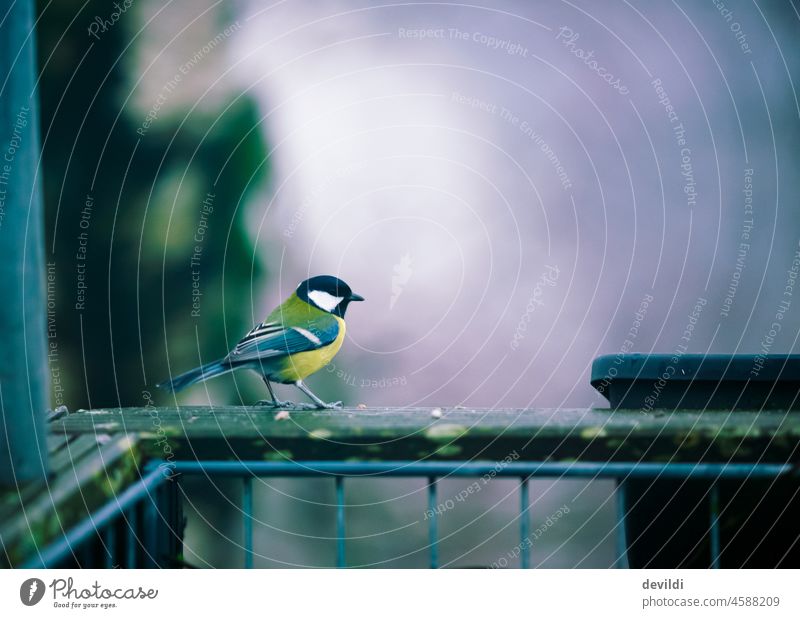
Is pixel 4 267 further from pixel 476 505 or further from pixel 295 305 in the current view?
pixel 476 505

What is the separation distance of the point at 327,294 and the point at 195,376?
1.34ft

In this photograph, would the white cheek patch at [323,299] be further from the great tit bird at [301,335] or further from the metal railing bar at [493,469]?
the metal railing bar at [493,469]

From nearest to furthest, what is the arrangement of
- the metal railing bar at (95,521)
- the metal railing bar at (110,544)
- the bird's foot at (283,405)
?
the metal railing bar at (95,521) < the metal railing bar at (110,544) < the bird's foot at (283,405)

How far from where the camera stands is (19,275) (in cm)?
110

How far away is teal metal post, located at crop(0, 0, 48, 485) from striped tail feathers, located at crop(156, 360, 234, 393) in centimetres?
66

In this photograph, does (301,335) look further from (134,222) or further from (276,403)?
(134,222)

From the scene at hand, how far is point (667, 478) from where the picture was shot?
1.18 m

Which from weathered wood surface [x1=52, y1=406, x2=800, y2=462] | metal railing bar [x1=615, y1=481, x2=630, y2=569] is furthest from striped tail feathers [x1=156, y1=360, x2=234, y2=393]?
metal railing bar [x1=615, y1=481, x2=630, y2=569]

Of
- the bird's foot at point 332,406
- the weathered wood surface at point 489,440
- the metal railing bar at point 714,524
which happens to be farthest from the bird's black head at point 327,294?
the metal railing bar at point 714,524

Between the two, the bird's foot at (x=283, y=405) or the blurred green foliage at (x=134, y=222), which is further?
the blurred green foliage at (x=134, y=222)

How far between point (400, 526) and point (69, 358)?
3.17 ft

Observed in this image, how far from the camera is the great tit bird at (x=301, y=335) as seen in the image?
6.25 feet

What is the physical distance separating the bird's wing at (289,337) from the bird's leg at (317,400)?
0.09 metres

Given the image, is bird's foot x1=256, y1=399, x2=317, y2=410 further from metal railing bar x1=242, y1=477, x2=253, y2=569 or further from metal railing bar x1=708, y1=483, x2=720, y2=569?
metal railing bar x1=708, y1=483, x2=720, y2=569
